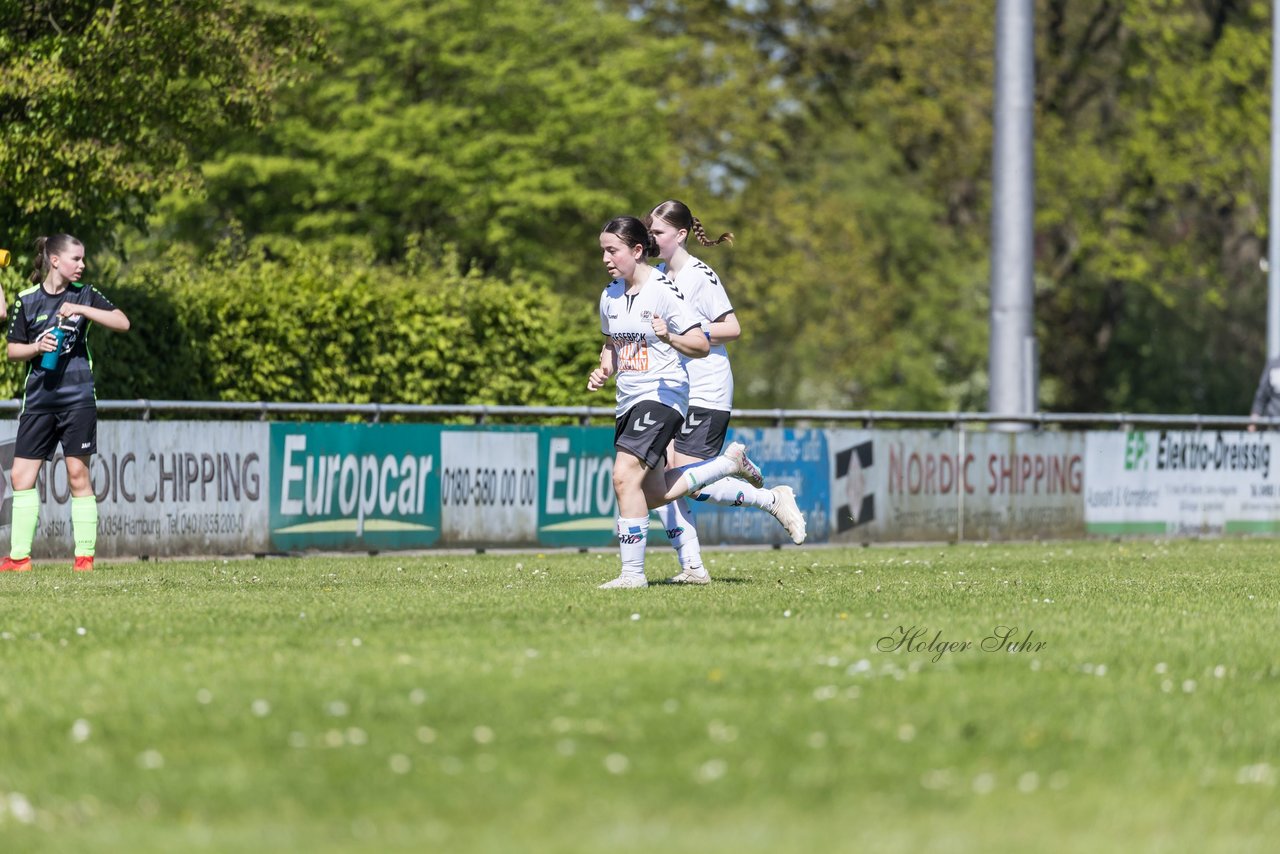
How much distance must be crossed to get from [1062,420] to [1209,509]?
214 centimetres

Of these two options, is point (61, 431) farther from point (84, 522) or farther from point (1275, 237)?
point (1275, 237)

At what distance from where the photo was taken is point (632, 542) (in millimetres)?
10984

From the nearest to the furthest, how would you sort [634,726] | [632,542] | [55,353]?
[634,726], [632,542], [55,353]

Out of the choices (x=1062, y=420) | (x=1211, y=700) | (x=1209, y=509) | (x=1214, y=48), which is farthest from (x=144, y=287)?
(x=1214, y=48)

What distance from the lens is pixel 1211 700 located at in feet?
21.4

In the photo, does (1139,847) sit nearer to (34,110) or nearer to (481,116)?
(34,110)

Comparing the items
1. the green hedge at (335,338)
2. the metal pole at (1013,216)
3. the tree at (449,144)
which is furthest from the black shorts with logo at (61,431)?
the tree at (449,144)

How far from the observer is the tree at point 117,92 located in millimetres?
17562

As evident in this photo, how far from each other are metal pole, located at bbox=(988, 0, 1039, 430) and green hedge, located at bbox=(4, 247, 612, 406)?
4.42 metres

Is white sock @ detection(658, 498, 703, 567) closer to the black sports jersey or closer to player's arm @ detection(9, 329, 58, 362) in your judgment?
the black sports jersey

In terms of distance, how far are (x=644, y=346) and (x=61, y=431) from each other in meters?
3.97

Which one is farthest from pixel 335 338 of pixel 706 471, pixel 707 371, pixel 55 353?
pixel 706 471

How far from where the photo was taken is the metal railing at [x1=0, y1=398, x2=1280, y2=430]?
51.5ft

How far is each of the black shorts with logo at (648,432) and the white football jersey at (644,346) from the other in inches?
1.7
